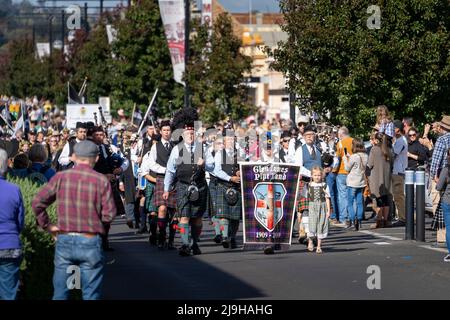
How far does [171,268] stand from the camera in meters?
16.4

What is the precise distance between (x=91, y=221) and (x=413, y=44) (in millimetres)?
17739

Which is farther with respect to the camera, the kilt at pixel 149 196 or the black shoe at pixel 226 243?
the kilt at pixel 149 196

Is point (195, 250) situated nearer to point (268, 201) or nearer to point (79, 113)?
point (268, 201)

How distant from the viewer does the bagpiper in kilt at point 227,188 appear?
61.4ft

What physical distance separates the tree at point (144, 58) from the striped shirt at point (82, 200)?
36.5m

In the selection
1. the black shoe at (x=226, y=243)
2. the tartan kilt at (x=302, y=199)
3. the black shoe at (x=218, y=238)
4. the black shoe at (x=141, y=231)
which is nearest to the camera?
the black shoe at (x=226, y=243)

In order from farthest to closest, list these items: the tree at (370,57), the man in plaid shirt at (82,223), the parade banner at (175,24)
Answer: the parade banner at (175,24) < the tree at (370,57) < the man in plaid shirt at (82,223)

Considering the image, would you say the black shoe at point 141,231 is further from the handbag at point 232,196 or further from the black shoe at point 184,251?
the black shoe at point 184,251

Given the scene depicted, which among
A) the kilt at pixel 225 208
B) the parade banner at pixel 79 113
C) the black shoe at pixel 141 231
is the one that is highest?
the parade banner at pixel 79 113

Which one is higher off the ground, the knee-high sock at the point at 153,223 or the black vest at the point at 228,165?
the black vest at the point at 228,165

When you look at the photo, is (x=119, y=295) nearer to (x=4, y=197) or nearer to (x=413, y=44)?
(x=4, y=197)

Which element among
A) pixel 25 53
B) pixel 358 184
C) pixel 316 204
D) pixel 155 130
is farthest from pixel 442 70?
pixel 25 53

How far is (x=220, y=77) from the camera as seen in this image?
42.1 m

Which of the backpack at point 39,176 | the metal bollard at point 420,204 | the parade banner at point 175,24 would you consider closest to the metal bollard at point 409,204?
the metal bollard at point 420,204
